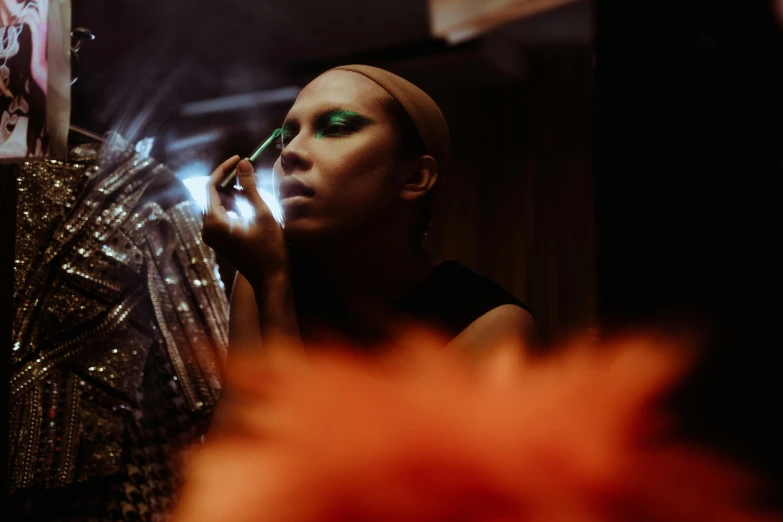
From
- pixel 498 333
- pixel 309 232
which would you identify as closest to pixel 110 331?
pixel 309 232

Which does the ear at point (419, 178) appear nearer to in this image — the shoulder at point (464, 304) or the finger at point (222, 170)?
the shoulder at point (464, 304)

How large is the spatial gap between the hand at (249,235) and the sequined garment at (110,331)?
32cm

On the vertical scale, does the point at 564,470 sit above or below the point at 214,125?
below

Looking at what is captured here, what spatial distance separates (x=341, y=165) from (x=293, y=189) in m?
0.07

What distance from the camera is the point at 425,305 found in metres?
1.13

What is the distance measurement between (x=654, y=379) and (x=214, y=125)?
0.79 metres

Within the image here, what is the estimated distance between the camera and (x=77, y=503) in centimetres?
128

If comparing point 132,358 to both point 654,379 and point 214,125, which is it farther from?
point 654,379

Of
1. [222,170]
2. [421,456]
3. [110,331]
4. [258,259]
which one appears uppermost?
[222,170]

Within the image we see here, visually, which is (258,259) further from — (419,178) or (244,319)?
(419,178)

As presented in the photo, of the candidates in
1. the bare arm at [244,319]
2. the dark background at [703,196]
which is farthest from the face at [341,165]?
the dark background at [703,196]

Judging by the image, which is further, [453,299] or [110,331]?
[110,331]

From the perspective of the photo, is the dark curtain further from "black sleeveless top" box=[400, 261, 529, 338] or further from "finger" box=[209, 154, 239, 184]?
"finger" box=[209, 154, 239, 184]

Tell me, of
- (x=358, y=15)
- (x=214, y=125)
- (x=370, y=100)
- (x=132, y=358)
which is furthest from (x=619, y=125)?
(x=132, y=358)
